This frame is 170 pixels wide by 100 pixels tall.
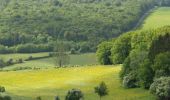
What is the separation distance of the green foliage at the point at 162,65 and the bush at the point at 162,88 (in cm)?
345

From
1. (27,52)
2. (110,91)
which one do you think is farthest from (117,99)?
(27,52)

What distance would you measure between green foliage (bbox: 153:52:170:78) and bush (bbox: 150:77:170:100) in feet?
11.3

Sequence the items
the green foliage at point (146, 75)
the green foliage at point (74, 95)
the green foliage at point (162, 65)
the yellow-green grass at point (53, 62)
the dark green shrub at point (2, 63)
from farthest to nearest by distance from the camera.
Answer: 1. the dark green shrub at point (2, 63)
2. the yellow-green grass at point (53, 62)
3. the green foliage at point (146, 75)
4. the green foliage at point (162, 65)
5. the green foliage at point (74, 95)

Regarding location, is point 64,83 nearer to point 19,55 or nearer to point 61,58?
point 61,58

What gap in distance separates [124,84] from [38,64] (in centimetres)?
6416

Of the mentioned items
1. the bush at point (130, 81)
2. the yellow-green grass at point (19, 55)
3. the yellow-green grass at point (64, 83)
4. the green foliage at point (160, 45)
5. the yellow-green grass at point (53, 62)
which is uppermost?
the green foliage at point (160, 45)

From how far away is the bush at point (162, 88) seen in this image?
9012 cm

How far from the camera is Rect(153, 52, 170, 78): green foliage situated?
314 feet

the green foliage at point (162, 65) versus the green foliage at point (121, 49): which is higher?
the green foliage at point (162, 65)

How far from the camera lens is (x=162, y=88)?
9050 centimetres

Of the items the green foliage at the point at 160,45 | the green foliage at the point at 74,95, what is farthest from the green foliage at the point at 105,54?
the green foliage at the point at 74,95

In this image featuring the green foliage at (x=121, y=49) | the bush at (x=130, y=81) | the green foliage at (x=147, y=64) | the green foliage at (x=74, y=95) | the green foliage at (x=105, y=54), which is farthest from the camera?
the green foliage at (x=105, y=54)

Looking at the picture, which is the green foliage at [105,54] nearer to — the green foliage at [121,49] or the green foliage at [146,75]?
the green foliage at [121,49]

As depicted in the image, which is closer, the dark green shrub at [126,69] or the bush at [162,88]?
the bush at [162,88]
